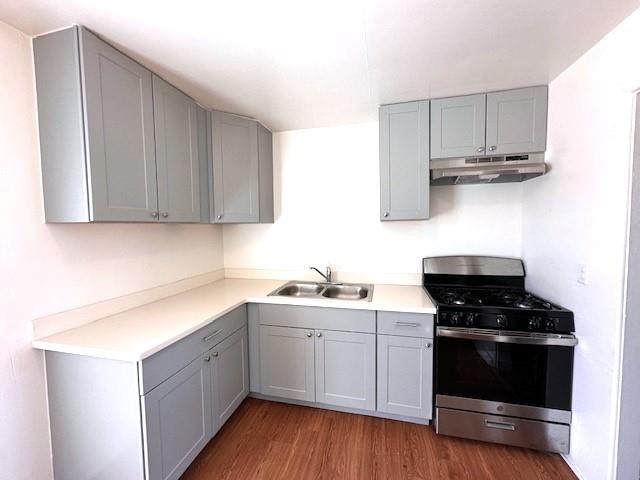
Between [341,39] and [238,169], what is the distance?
129 centimetres

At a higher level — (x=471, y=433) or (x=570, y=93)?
(x=570, y=93)

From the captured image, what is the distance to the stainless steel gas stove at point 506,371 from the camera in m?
1.60

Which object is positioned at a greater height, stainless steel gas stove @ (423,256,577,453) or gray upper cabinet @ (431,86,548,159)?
gray upper cabinet @ (431,86,548,159)

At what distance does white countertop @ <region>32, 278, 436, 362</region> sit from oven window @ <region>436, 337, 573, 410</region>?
35 centimetres

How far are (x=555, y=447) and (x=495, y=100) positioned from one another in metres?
2.17

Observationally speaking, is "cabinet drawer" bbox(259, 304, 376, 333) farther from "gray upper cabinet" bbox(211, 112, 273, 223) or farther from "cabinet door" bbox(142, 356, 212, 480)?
"gray upper cabinet" bbox(211, 112, 273, 223)

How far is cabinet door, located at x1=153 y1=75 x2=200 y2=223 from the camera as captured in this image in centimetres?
167

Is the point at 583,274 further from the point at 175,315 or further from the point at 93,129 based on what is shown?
the point at 93,129

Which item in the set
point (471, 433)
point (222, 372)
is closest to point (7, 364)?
point (222, 372)

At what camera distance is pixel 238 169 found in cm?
228

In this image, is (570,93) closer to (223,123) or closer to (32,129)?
(223,123)

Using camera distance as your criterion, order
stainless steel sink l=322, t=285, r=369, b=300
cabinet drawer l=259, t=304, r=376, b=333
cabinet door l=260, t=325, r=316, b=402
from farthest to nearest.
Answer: stainless steel sink l=322, t=285, r=369, b=300, cabinet door l=260, t=325, r=316, b=402, cabinet drawer l=259, t=304, r=376, b=333

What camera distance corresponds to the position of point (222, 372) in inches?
71.7

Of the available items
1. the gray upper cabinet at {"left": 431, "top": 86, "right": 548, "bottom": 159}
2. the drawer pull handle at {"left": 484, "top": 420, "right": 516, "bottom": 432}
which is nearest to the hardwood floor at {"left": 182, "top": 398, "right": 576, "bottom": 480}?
the drawer pull handle at {"left": 484, "top": 420, "right": 516, "bottom": 432}
